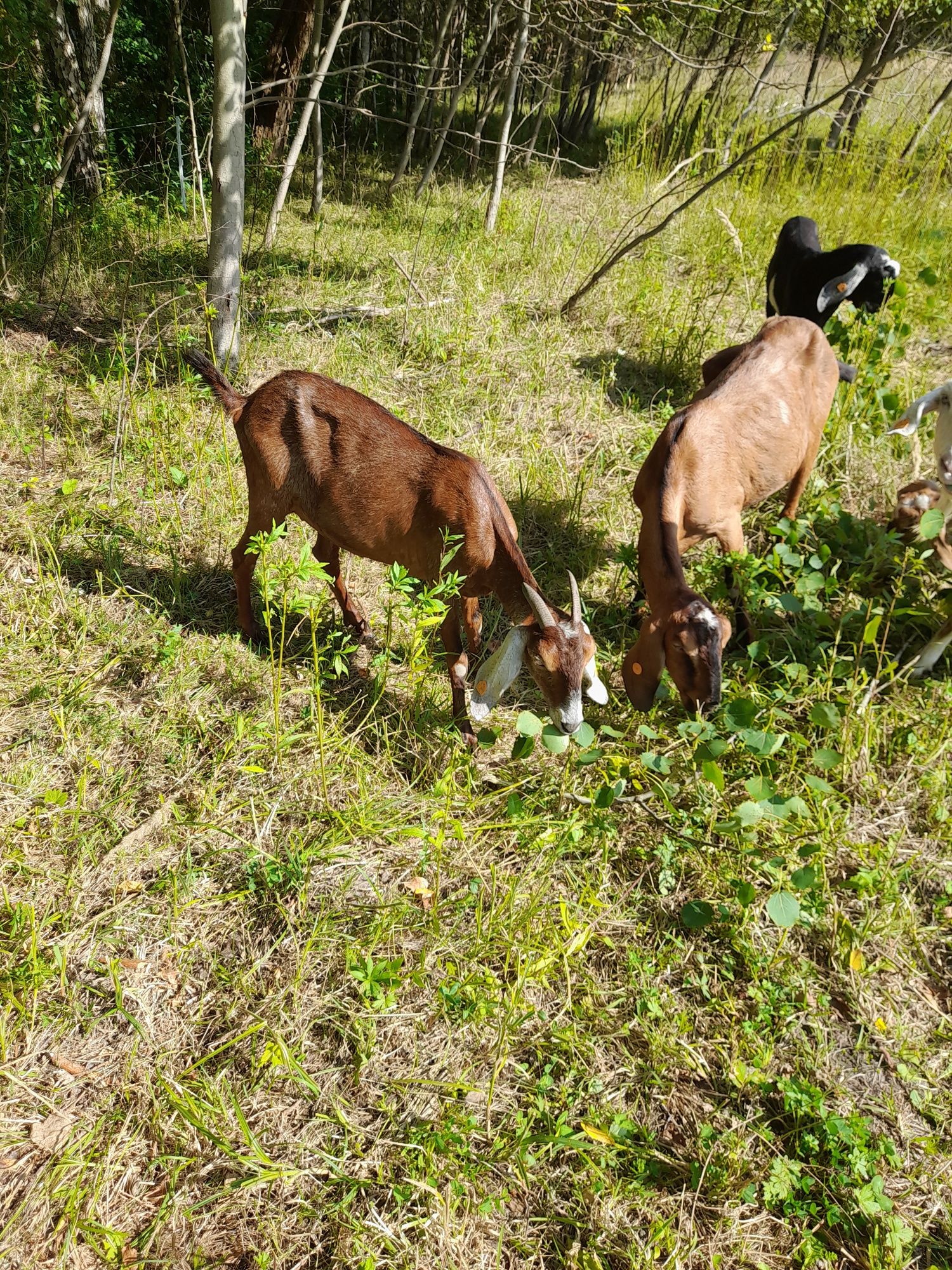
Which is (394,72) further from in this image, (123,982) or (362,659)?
(123,982)

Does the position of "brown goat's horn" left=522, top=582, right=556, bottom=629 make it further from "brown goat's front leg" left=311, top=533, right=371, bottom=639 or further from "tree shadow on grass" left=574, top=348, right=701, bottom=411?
"tree shadow on grass" left=574, top=348, right=701, bottom=411

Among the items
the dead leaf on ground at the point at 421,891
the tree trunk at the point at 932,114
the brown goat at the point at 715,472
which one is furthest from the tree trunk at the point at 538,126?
the dead leaf on ground at the point at 421,891

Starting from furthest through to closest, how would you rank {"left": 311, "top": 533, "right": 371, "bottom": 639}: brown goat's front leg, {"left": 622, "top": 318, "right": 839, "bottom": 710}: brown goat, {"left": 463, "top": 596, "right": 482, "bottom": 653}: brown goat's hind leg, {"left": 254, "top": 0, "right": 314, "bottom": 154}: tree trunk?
{"left": 254, "top": 0, "right": 314, "bottom": 154}: tree trunk
{"left": 311, "top": 533, "right": 371, "bottom": 639}: brown goat's front leg
{"left": 463, "top": 596, "right": 482, "bottom": 653}: brown goat's hind leg
{"left": 622, "top": 318, "right": 839, "bottom": 710}: brown goat

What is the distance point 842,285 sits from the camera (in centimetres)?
527

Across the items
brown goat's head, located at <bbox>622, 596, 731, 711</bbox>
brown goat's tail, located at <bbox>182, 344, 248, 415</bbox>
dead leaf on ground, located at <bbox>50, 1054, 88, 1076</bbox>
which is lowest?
dead leaf on ground, located at <bbox>50, 1054, 88, 1076</bbox>

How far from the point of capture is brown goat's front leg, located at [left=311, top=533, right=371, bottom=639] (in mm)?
3875

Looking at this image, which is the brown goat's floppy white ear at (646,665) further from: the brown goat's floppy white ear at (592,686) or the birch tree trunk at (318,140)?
the birch tree trunk at (318,140)

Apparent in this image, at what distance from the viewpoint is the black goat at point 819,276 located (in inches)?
210

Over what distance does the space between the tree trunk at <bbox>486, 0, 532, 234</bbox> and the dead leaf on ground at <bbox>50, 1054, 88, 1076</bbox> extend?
7223 millimetres

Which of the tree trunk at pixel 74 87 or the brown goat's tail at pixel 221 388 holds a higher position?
the tree trunk at pixel 74 87

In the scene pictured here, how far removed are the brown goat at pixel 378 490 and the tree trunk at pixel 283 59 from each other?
6152 mm

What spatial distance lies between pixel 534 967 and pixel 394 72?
44.5ft

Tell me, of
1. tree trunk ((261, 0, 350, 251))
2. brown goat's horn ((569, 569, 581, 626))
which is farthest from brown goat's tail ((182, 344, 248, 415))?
tree trunk ((261, 0, 350, 251))

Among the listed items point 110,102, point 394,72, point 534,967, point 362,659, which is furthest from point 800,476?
point 394,72
